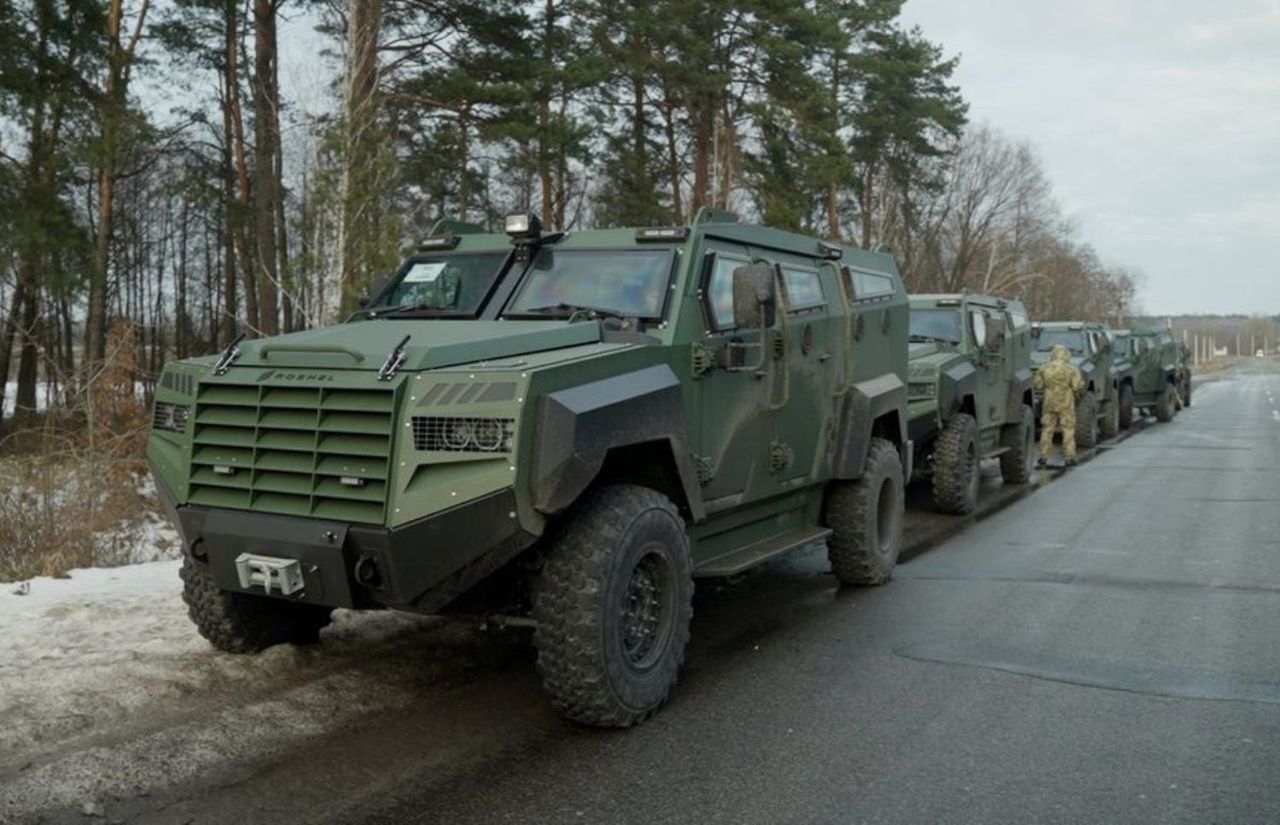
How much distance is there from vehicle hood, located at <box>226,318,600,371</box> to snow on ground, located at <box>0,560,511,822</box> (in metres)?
1.48

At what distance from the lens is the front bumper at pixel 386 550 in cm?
427

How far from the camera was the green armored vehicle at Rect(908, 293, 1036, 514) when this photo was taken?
10664 mm

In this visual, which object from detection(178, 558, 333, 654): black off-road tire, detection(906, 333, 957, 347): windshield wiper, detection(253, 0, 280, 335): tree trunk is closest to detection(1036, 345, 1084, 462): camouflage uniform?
detection(906, 333, 957, 347): windshield wiper

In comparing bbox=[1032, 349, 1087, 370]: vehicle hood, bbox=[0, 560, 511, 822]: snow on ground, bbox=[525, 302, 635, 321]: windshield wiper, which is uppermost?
bbox=[525, 302, 635, 321]: windshield wiper

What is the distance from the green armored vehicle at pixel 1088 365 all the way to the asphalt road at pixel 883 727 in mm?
10338

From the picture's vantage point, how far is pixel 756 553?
6.27 meters

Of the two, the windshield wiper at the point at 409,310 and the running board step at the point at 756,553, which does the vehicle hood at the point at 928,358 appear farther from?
the windshield wiper at the point at 409,310

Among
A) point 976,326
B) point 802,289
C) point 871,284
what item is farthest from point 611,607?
point 976,326

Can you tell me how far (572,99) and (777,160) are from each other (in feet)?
19.6

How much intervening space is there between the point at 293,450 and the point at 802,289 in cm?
345

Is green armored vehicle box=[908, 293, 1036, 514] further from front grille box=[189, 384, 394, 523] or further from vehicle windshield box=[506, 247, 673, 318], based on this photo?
front grille box=[189, 384, 394, 523]

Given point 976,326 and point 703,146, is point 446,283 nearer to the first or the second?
point 976,326

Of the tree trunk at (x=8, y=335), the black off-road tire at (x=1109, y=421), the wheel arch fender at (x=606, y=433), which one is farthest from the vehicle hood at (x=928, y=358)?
the tree trunk at (x=8, y=335)

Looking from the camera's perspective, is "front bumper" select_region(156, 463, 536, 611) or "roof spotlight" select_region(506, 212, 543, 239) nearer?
"front bumper" select_region(156, 463, 536, 611)
